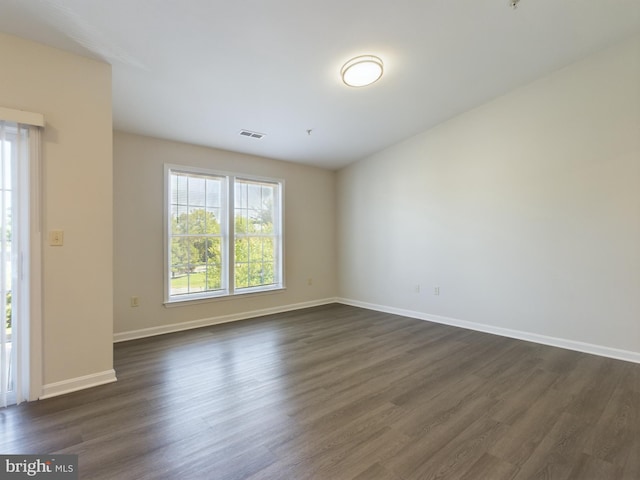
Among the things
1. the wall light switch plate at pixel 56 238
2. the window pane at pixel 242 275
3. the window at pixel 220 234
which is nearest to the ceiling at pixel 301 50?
the window at pixel 220 234

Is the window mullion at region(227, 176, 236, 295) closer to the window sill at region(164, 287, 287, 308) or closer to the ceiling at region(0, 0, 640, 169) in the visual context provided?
the window sill at region(164, 287, 287, 308)

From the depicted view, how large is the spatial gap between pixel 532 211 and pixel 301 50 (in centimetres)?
316

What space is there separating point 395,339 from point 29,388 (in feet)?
11.2

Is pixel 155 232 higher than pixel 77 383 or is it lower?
higher

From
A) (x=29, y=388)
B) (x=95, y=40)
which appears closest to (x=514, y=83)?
(x=95, y=40)

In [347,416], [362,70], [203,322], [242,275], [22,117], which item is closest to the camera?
[347,416]

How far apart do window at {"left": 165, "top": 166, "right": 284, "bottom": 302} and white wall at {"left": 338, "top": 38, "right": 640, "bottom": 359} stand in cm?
191

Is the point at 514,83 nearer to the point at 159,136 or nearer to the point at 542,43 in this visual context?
the point at 542,43

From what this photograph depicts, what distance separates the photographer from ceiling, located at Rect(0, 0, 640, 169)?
233 cm

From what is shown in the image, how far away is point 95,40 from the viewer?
244cm

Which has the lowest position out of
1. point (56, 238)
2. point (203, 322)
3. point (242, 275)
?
point (203, 322)

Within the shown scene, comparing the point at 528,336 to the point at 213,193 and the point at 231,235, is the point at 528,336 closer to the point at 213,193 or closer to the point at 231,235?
the point at 231,235

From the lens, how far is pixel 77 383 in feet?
8.35

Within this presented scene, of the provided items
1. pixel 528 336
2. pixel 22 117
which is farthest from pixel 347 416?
pixel 22 117
